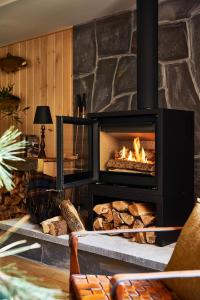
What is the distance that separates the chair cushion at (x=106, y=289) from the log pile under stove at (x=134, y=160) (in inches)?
54.4

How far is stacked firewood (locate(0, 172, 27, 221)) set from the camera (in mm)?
4268

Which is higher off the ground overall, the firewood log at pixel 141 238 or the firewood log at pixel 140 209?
the firewood log at pixel 140 209

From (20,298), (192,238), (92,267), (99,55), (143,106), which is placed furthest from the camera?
(99,55)

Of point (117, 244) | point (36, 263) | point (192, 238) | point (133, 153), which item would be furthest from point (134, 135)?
point (192, 238)

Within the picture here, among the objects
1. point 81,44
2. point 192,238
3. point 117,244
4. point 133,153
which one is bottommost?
point 117,244

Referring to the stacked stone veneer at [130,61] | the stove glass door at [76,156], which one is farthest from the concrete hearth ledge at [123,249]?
the stacked stone veneer at [130,61]

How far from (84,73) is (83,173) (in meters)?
1.34

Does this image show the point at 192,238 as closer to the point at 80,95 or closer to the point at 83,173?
the point at 83,173

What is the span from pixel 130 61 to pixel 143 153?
1.06m

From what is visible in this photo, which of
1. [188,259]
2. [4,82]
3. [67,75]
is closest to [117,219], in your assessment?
[188,259]

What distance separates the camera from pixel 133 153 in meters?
3.25

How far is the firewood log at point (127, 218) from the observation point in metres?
3.07

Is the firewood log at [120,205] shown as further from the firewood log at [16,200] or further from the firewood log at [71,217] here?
the firewood log at [16,200]

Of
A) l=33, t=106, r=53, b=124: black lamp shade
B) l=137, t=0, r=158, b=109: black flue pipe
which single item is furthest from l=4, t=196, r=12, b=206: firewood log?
l=137, t=0, r=158, b=109: black flue pipe
